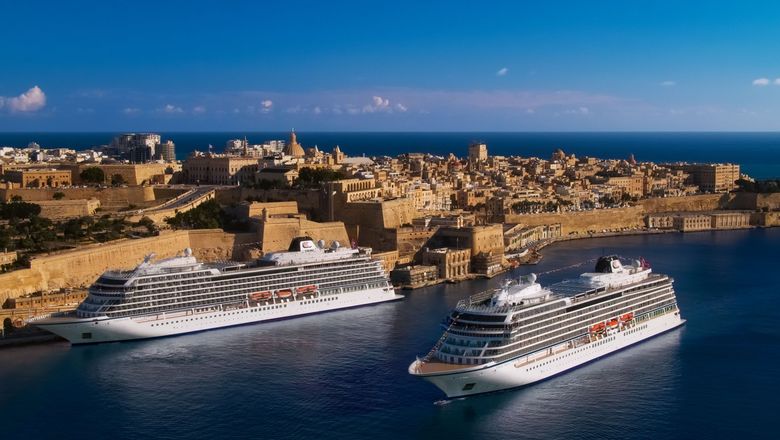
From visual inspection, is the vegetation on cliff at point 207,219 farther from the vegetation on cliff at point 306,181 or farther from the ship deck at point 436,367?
the ship deck at point 436,367

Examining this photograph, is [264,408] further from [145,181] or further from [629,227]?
[629,227]

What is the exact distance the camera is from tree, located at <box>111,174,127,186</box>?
3566 centimetres

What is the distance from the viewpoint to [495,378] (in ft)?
52.7

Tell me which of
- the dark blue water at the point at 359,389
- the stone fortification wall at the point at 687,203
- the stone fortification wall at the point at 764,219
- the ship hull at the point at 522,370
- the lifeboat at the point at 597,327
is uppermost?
the stone fortification wall at the point at 687,203

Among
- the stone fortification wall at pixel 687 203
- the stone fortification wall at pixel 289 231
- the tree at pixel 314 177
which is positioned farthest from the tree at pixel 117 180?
the stone fortification wall at pixel 687 203

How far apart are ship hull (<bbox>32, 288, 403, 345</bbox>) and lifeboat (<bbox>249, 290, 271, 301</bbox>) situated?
222mm

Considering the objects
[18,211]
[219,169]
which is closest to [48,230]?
[18,211]

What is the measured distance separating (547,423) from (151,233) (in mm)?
16501

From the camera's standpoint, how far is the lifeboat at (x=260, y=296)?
22875 mm

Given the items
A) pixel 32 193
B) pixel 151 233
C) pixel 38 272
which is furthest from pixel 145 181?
pixel 38 272

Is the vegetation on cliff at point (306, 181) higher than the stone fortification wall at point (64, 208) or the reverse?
higher

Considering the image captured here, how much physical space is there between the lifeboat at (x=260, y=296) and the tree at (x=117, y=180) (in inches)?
589

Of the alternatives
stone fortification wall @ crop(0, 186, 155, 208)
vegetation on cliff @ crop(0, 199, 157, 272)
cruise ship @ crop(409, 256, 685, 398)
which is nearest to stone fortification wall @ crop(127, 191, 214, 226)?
vegetation on cliff @ crop(0, 199, 157, 272)

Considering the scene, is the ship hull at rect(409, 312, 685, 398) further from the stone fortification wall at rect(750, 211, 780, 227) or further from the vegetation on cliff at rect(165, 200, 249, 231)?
the stone fortification wall at rect(750, 211, 780, 227)
